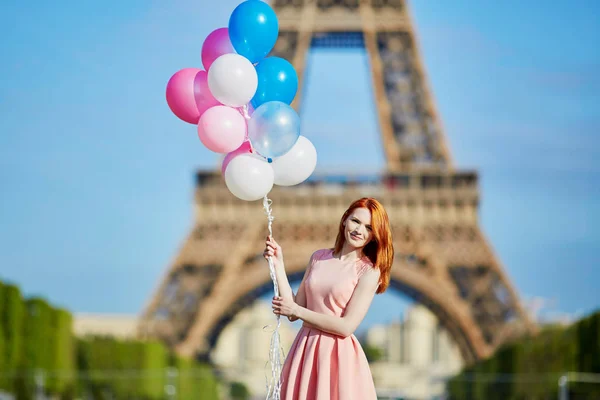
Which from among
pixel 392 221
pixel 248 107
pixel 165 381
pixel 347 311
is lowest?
pixel 165 381

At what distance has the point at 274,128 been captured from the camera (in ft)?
18.1

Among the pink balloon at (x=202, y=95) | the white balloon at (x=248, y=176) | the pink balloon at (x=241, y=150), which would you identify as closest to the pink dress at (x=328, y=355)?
the white balloon at (x=248, y=176)

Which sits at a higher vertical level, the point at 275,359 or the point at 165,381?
the point at 275,359

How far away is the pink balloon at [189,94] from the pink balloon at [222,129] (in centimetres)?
15

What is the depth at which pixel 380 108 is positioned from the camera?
1303 inches

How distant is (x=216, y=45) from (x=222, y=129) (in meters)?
0.50

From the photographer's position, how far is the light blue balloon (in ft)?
18.1

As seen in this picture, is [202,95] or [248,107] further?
[248,107]

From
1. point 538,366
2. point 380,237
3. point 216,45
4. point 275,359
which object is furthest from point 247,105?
point 538,366

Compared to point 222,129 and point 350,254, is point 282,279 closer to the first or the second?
point 350,254

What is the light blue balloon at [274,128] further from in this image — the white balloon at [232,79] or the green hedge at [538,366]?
the green hedge at [538,366]

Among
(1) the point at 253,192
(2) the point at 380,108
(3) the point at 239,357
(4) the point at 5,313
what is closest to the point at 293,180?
(1) the point at 253,192

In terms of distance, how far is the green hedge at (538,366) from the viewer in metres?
21.9

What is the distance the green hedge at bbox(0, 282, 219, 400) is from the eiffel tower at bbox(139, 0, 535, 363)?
1.03m
